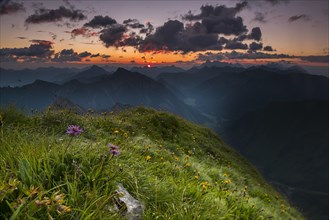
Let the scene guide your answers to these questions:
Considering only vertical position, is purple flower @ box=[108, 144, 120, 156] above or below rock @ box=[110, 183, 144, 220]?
above

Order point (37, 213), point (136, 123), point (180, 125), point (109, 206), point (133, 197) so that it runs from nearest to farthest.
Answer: point (37, 213) < point (109, 206) < point (133, 197) < point (136, 123) < point (180, 125)

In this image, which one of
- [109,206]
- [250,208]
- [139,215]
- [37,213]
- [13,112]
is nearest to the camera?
[37,213]

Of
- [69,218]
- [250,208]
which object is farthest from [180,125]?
[69,218]

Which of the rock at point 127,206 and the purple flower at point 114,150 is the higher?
the purple flower at point 114,150

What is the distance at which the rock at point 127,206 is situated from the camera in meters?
4.57

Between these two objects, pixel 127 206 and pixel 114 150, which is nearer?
pixel 127 206

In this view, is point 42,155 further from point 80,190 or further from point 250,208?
point 250,208

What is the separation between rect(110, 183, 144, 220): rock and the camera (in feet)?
15.0

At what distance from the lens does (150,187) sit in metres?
5.81

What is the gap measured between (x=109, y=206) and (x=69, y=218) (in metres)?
0.70

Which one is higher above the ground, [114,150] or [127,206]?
[114,150]

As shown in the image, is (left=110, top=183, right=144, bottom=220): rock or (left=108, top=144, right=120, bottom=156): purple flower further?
(left=108, top=144, right=120, bottom=156): purple flower

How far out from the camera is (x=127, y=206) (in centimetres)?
468

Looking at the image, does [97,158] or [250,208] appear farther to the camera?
[250,208]
